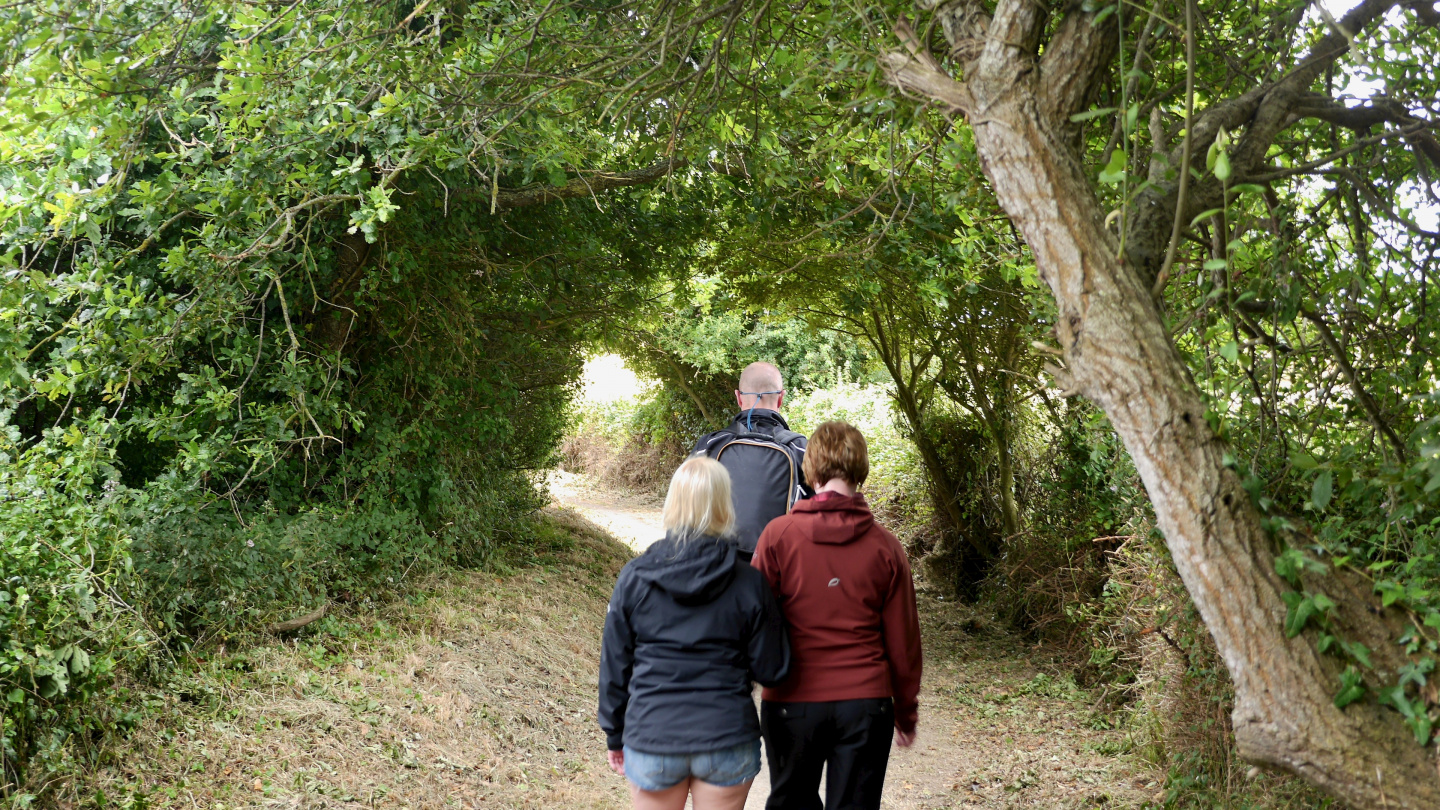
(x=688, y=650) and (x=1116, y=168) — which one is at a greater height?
(x=1116, y=168)

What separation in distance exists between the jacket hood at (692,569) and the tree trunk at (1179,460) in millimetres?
1118

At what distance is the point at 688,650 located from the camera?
285 centimetres

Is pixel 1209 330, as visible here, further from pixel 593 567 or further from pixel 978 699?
pixel 593 567

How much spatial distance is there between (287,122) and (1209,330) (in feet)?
14.1

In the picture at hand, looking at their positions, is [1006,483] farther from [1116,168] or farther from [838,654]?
[1116,168]

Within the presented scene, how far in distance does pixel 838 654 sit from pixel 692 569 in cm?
57

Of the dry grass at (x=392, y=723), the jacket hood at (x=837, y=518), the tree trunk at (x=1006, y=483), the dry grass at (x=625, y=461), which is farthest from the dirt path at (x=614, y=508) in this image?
the jacket hood at (x=837, y=518)

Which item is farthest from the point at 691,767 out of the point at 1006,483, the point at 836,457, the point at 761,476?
the point at 1006,483

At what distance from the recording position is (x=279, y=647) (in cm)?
595

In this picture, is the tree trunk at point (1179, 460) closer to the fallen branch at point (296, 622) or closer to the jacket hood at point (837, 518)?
the jacket hood at point (837, 518)

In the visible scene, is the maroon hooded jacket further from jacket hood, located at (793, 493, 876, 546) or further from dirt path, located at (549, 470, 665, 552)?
dirt path, located at (549, 470, 665, 552)

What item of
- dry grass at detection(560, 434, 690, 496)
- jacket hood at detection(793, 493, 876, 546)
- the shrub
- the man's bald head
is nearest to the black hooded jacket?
jacket hood at detection(793, 493, 876, 546)

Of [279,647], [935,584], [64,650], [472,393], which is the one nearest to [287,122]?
[64,650]

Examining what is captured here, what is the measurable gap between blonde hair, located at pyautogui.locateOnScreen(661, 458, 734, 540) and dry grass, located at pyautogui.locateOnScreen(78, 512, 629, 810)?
295 centimetres
